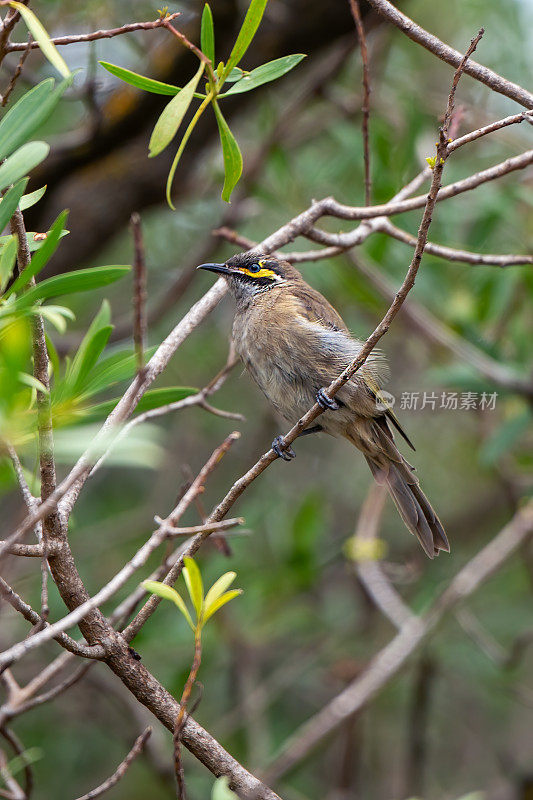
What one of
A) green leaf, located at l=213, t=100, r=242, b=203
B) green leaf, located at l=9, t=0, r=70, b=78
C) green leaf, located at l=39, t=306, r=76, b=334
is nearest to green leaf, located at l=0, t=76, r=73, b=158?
green leaf, located at l=9, t=0, r=70, b=78

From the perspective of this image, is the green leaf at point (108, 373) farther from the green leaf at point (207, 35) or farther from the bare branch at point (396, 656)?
the bare branch at point (396, 656)

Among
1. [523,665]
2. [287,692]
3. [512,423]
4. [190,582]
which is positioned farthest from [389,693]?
[190,582]

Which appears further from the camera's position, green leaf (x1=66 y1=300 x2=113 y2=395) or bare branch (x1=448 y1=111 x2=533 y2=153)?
bare branch (x1=448 y1=111 x2=533 y2=153)

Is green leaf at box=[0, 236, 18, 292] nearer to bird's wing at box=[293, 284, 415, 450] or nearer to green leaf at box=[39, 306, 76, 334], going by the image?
green leaf at box=[39, 306, 76, 334]

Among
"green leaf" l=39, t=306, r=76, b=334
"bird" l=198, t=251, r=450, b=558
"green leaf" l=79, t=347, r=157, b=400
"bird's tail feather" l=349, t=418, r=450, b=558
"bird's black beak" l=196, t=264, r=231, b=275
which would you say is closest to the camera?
"green leaf" l=39, t=306, r=76, b=334

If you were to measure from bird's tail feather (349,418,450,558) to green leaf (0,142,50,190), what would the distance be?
2435 millimetres

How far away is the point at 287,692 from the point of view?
6.38 metres

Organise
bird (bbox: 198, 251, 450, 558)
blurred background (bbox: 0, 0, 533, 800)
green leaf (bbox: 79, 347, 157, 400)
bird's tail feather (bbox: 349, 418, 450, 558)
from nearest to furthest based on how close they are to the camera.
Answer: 1. green leaf (bbox: 79, 347, 157, 400)
2. bird's tail feather (bbox: 349, 418, 450, 558)
3. bird (bbox: 198, 251, 450, 558)
4. blurred background (bbox: 0, 0, 533, 800)

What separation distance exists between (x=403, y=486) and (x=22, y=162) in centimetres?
257

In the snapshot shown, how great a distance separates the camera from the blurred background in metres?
5.10

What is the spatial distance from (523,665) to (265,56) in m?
4.89

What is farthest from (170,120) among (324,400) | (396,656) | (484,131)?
(396,656)

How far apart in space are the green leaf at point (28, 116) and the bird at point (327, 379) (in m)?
1.91

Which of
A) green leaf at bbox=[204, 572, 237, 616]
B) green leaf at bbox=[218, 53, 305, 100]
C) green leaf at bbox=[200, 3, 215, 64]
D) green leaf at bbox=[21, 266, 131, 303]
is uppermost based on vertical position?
green leaf at bbox=[200, 3, 215, 64]
